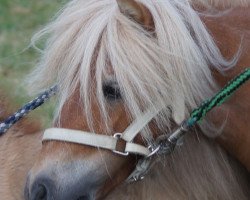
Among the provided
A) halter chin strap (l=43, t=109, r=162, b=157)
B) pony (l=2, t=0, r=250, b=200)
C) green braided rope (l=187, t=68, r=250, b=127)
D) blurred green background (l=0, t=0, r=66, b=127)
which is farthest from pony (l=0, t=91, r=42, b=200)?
blurred green background (l=0, t=0, r=66, b=127)

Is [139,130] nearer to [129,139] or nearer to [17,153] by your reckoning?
[129,139]

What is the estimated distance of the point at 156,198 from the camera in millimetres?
2150

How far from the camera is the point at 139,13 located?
1902 millimetres

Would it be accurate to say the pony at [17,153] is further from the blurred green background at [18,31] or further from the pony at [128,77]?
the blurred green background at [18,31]

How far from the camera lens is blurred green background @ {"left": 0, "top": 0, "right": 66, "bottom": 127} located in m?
3.88

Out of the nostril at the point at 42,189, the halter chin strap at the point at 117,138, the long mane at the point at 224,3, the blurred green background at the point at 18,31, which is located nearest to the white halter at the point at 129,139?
the halter chin strap at the point at 117,138

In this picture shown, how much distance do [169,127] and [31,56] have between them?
7.26 ft

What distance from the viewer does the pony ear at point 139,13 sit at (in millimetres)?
1894

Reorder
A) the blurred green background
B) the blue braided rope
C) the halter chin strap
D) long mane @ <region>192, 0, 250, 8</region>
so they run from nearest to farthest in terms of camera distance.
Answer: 1. the halter chin strap
2. long mane @ <region>192, 0, 250, 8</region>
3. the blue braided rope
4. the blurred green background

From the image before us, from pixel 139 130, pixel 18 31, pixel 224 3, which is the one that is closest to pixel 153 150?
pixel 139 130

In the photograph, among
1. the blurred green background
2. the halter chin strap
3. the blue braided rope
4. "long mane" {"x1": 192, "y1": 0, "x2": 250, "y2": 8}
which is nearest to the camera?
the halter chin strap

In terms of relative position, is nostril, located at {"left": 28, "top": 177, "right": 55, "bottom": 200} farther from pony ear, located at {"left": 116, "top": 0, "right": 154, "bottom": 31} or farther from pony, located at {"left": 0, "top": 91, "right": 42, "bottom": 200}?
pony ear, located at {"left": 116, "top": 0, "right": 154, "bottom": 31}

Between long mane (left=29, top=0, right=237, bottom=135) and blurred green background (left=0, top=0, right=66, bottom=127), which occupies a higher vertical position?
long mane (left=29, top=0, right=237, bottom=135)

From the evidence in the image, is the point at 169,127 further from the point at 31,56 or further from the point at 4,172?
the point at 31,56
